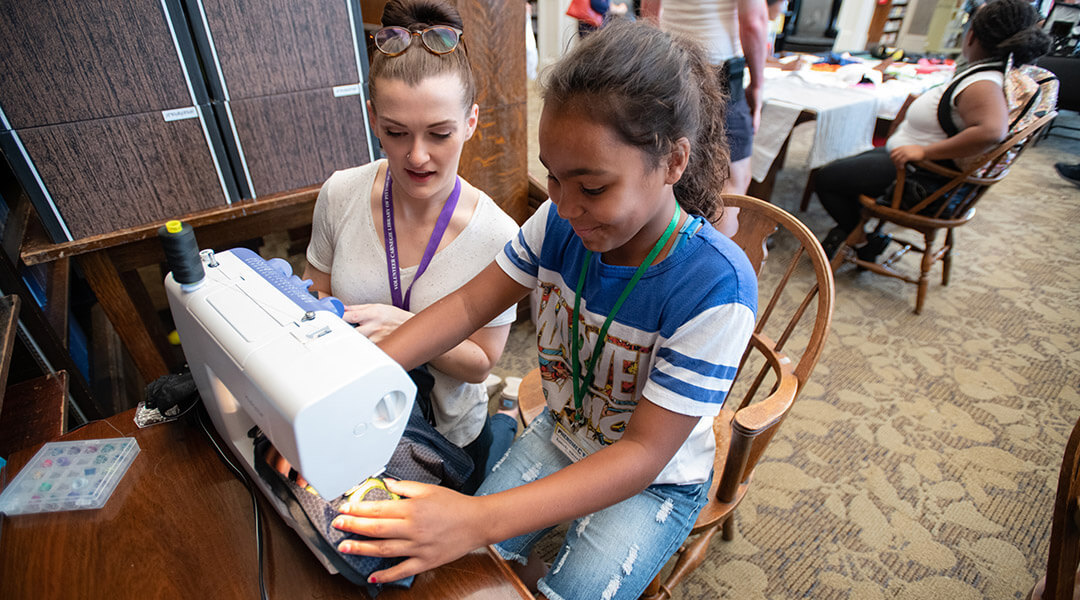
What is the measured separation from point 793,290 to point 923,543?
50.9 inches

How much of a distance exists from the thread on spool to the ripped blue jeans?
61 centimetres

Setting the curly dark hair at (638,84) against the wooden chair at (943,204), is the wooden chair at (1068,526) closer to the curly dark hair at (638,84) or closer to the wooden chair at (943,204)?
the curly dark hair at (638,84)

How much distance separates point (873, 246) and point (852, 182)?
0.38 m

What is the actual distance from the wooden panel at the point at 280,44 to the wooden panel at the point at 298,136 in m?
0.03

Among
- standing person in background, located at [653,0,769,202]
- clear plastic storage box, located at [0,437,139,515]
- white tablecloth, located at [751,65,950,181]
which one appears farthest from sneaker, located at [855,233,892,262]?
clear plastic storage box, located at [0,437,139,515]

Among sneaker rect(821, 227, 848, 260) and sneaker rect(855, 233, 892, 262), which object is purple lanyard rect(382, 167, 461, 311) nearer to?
sneaker rect(821, 227, 848, 260)

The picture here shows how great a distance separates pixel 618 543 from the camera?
0.88 meters

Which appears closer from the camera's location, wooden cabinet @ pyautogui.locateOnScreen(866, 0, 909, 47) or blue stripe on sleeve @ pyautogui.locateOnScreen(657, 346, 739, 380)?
blue stripe on sleeve @ pyautogui.locateOnScreen(657, 346, 739, 380)

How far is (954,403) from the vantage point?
76.8 inches

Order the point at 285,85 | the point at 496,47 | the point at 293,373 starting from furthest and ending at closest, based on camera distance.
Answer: the point at 496,47
the point at 285,85
the point at 293,373

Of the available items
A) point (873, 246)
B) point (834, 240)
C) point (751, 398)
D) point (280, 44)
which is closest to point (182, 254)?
point (280, 44)

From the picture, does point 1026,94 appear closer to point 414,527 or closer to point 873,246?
point 873,246

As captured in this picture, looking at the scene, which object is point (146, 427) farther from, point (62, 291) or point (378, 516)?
point (62, 291)

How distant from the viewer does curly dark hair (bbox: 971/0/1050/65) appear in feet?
6.32
